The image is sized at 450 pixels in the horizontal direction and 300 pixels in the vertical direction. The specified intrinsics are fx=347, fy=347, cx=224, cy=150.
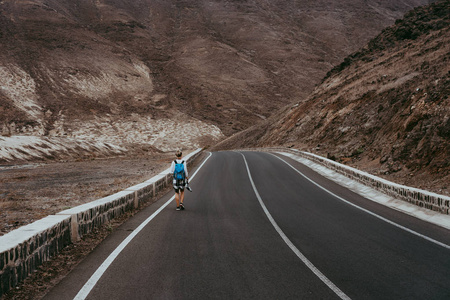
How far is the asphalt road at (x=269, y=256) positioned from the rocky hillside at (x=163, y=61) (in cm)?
4708

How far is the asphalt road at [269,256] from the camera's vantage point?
4734mm

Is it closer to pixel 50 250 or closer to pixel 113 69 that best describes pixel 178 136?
pixel 113 69

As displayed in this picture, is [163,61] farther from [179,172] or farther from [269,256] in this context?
[269,256]

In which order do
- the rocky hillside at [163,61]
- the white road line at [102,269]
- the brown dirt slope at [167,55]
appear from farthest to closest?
1. the brown dirt slope at [167,55]
2. the rocky hillside at [163,61]
3. the white road line at [102,269]

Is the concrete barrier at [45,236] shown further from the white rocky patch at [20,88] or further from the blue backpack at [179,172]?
the white rocky patch at [20,88]

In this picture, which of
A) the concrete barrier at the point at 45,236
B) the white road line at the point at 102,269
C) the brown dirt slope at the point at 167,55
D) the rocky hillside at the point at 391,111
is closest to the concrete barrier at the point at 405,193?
the rocky hillside at the point at 391,111

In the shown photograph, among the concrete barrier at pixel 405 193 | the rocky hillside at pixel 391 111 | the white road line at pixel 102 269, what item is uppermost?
the rocky hillside at pixel 391 111

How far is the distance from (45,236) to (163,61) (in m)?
96.7

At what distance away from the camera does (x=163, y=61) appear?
97.6 metres

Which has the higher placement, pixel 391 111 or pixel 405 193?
pixel 391 111

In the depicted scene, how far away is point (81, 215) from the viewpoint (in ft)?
23.2

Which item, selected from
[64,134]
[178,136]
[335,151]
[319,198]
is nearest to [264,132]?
[178,136]

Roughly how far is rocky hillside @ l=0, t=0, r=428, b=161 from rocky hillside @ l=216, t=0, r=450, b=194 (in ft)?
84.5

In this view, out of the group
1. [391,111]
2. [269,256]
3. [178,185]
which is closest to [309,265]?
[269,256]
